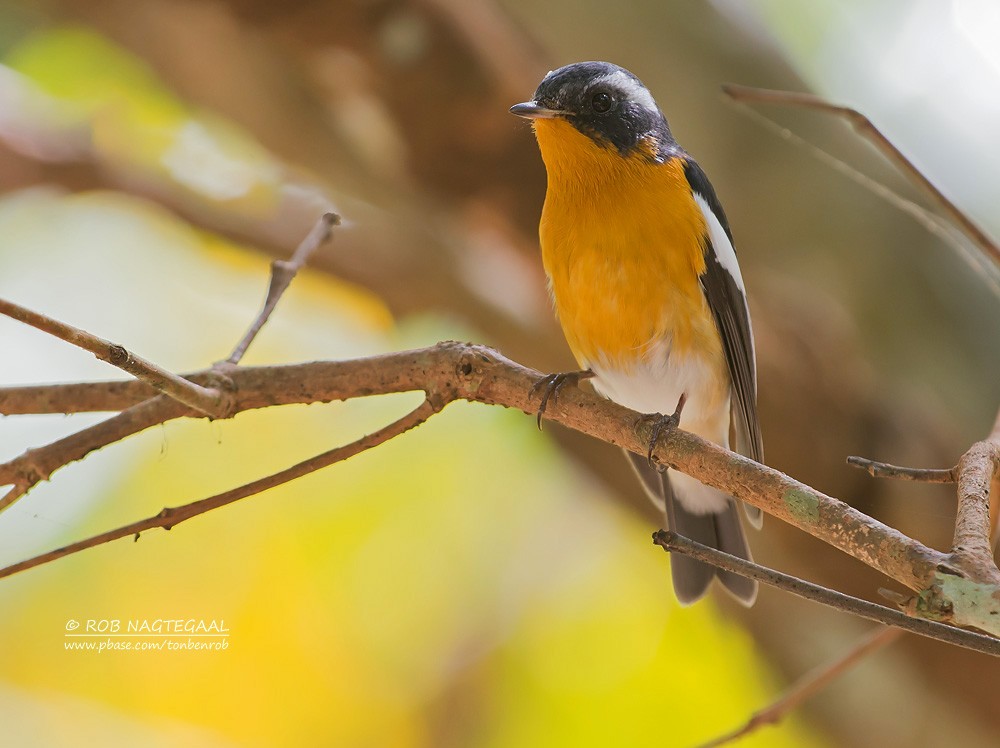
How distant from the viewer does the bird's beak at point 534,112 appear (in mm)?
2367

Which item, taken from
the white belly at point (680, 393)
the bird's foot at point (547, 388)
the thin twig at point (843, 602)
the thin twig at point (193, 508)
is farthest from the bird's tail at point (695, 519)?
the thin twig at point (843, 602)

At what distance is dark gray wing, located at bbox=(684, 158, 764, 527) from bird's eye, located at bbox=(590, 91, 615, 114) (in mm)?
272

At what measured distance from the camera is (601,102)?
2514mm

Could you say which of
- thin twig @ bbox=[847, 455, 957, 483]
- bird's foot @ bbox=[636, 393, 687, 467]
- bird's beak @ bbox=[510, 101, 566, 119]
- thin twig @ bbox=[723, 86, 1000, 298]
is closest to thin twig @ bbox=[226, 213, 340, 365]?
bird's beak @ bbox=[510, 101, 566, 119]

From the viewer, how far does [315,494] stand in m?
3.70

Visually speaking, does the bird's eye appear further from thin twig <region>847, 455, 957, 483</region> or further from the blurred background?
thin twig <region>847, 455, 957, 483</region>

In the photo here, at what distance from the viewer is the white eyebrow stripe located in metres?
2.51

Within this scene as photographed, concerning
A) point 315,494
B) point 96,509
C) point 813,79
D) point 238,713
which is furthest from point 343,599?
point 813,79

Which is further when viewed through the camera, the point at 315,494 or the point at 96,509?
the point at 315,494

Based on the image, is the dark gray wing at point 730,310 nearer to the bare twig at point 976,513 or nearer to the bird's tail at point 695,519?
the bird's tail at point 695,519

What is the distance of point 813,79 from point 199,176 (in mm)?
2294

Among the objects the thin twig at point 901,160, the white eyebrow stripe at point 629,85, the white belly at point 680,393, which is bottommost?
the thin twig at point 901,160

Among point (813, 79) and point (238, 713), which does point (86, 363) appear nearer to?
point (238, 713)

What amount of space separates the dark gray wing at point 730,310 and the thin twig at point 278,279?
94cm
